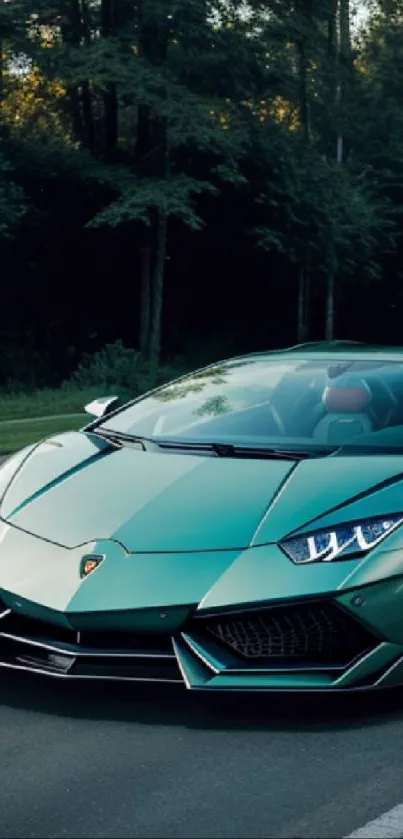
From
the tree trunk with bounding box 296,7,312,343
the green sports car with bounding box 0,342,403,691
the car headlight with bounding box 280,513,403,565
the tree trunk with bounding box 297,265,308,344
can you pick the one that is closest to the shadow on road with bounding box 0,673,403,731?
the green sports car with bounding box 0,342,403,691

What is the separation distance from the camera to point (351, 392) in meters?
6.42

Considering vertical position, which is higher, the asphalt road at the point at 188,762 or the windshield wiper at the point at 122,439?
the windshield wiper at the point at 122,439

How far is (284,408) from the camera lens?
6.45 m

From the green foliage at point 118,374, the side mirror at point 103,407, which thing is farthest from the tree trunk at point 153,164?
the side mirror at point 103,407

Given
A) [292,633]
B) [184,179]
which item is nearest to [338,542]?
[292,633]

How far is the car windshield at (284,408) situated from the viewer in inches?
242

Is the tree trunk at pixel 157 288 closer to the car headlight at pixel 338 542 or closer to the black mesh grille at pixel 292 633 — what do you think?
the car headlight at pixel 338 542

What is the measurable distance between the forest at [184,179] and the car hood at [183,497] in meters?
28.0

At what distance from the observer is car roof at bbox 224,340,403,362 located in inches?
267

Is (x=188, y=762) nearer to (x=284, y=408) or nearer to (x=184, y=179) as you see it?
Result: (x=284, y=408)

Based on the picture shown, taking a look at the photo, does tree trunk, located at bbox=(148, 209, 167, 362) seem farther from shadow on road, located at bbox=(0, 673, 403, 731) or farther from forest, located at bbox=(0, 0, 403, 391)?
shadow on road, located at bbox=(0, 673, 403, 731)

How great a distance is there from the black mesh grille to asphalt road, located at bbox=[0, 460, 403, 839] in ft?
0.78

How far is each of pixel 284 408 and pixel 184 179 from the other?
29625 millimetres

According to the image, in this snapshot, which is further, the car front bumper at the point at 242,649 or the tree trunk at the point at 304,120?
the tree trunk at the point at 304,120
